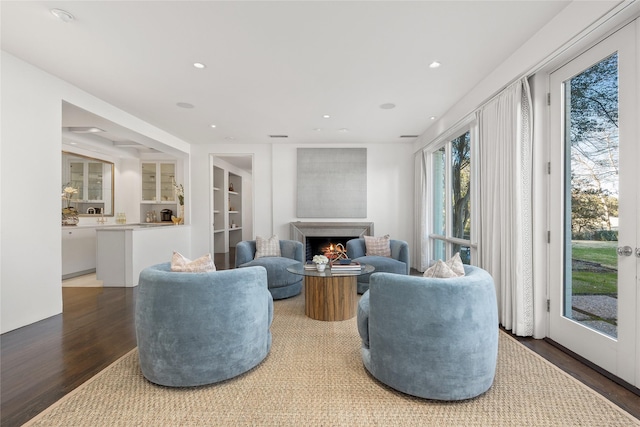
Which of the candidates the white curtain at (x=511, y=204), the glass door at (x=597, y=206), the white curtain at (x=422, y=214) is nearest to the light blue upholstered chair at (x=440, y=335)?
the glass door at (x=597, y=206)

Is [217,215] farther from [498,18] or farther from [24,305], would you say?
[498,18]

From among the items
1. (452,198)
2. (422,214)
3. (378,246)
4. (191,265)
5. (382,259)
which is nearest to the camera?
(191,265)

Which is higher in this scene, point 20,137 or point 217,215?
point 20,137

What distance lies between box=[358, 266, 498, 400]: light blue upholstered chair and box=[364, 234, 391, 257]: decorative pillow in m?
2.85

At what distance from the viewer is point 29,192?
308 cm

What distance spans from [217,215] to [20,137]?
4.92m

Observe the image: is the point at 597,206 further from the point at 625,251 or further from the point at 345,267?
the point at 345,267

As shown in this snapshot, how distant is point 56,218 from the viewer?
3379mm

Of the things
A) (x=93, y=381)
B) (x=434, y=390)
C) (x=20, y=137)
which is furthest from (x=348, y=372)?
(x=20, y=137)

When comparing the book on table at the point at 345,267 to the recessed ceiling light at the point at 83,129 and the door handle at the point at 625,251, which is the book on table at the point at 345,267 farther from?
the recessed ceiling light at the point at 83,129

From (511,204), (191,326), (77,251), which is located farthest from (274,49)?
(77,251)

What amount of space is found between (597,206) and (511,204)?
687 mm

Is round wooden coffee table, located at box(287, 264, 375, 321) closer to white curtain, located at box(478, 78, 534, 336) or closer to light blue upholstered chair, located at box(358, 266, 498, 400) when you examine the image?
light blue upholstered chair, located at box(358, 266, 498, 400)

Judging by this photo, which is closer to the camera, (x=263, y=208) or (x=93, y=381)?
(x=93, y=381)
